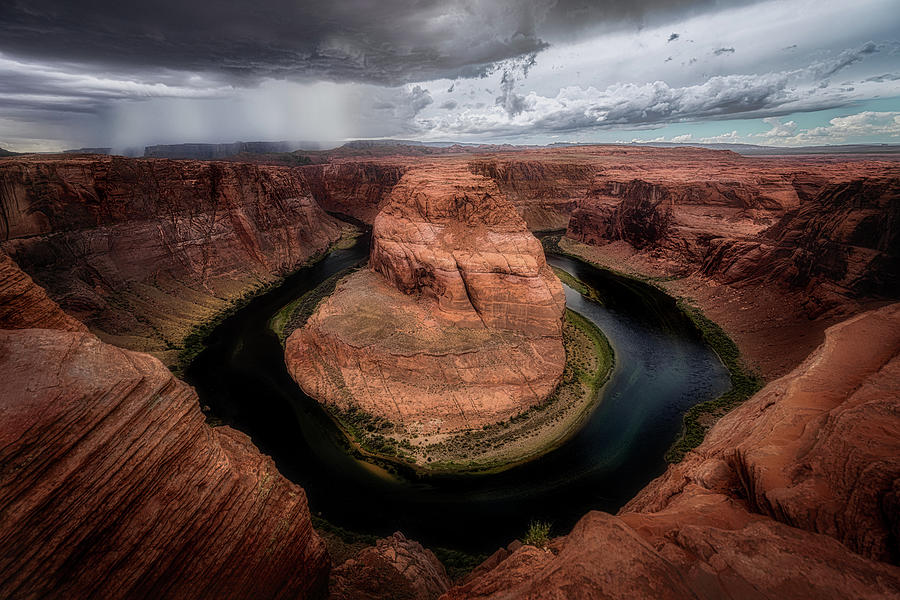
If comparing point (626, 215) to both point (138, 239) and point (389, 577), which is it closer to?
point (389, 577)

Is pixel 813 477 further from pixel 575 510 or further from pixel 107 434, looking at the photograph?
pixel 107 434

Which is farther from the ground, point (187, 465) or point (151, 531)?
point (187, 465)

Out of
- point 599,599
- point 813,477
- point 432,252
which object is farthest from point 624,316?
point 599,599

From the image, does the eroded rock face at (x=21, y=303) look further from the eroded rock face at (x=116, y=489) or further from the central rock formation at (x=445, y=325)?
the central rock formation at (x=445, y=325)

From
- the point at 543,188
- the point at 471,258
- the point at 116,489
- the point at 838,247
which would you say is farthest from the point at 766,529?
the point at 543,188

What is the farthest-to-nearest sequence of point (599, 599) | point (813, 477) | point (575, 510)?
point (575, 510), point (813, 477), point (599, 599)

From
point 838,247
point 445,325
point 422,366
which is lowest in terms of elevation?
point 422,366

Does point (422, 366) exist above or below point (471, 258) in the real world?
below
